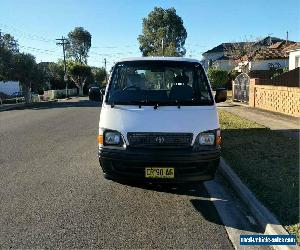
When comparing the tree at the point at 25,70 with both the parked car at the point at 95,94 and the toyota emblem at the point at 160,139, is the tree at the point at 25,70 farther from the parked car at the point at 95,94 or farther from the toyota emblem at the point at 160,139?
the toyota emblem at the point at 160,139

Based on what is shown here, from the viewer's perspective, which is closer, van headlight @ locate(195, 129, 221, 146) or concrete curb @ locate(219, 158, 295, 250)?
concrete curb @ locate(219, 158, 295, 250)

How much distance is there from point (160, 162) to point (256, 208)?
4.58 feet

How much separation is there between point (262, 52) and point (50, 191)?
160 ft

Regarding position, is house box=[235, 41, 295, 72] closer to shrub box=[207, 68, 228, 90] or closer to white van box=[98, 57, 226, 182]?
shrub box=[207, 68, 228, 90]

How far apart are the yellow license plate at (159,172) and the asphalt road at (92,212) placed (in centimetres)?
44

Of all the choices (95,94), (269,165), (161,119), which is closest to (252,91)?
(269,165)

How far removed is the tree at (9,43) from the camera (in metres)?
39.5

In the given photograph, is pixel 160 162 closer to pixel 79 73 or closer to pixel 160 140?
pixel 160 140

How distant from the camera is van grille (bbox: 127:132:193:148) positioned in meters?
5.92

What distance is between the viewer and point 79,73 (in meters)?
71.8

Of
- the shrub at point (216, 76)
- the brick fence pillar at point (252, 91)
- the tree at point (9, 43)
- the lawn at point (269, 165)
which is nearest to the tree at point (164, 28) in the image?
the tree at point (9, 43)

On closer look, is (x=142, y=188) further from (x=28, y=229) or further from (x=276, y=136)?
(x=276, y=136)

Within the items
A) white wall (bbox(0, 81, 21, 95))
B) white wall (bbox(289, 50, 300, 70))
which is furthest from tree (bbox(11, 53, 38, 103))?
white wall (bbox(289, 50, 300, 70))

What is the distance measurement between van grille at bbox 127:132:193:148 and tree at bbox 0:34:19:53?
120 feet
